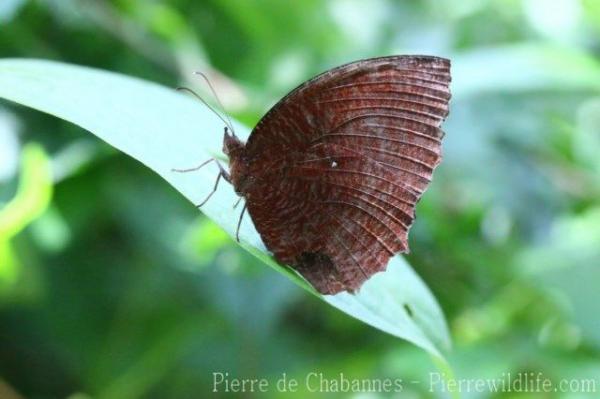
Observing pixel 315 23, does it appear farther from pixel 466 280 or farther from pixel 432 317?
pixel 432 317

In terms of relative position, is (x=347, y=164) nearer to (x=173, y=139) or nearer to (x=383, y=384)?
(x=173, y=139)

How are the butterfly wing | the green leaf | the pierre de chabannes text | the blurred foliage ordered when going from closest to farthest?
the green leaf < the butterfly wing < the pierre de chabannes text < the blurred foliage

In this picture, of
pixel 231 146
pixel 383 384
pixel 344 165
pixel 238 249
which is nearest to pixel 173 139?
pixel 231 146

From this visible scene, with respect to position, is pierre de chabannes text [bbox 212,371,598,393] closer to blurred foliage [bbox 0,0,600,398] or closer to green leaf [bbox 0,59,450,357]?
blurred foliage [bbox 0,0,600,398]

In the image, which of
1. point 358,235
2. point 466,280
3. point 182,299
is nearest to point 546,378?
point 466,280

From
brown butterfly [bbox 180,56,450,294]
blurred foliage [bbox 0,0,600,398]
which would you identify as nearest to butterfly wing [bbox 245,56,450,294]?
brown butterfly [bbox 180,56,450,294]

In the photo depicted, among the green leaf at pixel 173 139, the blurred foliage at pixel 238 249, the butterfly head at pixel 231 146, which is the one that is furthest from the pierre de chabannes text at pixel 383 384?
the butterfly head at pixel 231 146

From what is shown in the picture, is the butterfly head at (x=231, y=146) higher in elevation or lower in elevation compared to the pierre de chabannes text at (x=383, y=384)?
higher

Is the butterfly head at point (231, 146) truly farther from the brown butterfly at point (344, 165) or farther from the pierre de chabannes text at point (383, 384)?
the pierre de chabannes text at point (383, 384)
